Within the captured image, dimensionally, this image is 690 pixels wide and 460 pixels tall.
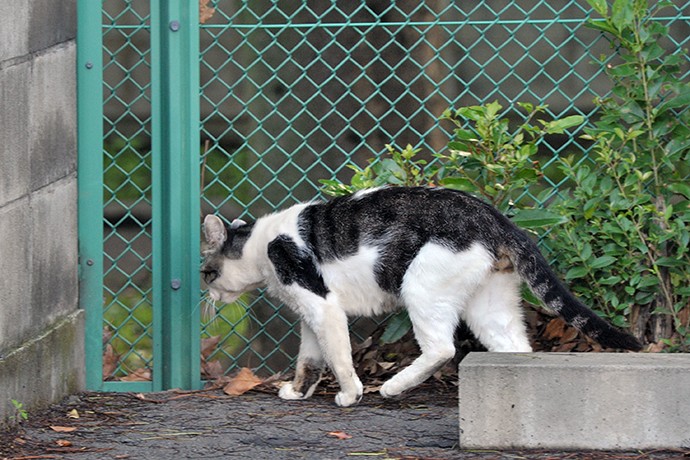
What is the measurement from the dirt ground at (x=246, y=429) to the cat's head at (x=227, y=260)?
531mm

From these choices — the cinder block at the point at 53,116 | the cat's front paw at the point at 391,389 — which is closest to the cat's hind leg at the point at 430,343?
the cat's front paw at the point at 391,389

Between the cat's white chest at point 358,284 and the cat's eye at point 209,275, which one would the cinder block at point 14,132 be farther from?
the cat's white chest at point 358,284

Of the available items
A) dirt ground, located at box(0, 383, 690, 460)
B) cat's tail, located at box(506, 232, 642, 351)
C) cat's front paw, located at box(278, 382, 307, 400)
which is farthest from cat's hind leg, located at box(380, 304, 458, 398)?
cat's front paw, located at box(278, 382, 307, 400)

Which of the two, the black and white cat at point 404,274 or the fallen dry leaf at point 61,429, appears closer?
the fallen dry leaf at point 61,429

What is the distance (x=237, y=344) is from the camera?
7582 millimetres

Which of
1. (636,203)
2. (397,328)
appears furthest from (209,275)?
(636,203)

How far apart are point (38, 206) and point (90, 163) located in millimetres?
610

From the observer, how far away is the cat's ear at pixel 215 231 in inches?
215

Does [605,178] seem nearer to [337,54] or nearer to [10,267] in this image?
[337,54]

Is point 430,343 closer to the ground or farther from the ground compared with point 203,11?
closer to the ground

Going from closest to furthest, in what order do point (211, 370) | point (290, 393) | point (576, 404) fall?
1. point (576, 404)
2. point (290, 393)
3. point (211, 370)

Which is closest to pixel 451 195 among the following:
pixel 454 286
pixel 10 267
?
pixel 454 286

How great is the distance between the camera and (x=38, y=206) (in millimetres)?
4754

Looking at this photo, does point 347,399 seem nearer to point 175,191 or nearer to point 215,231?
point 215,231
